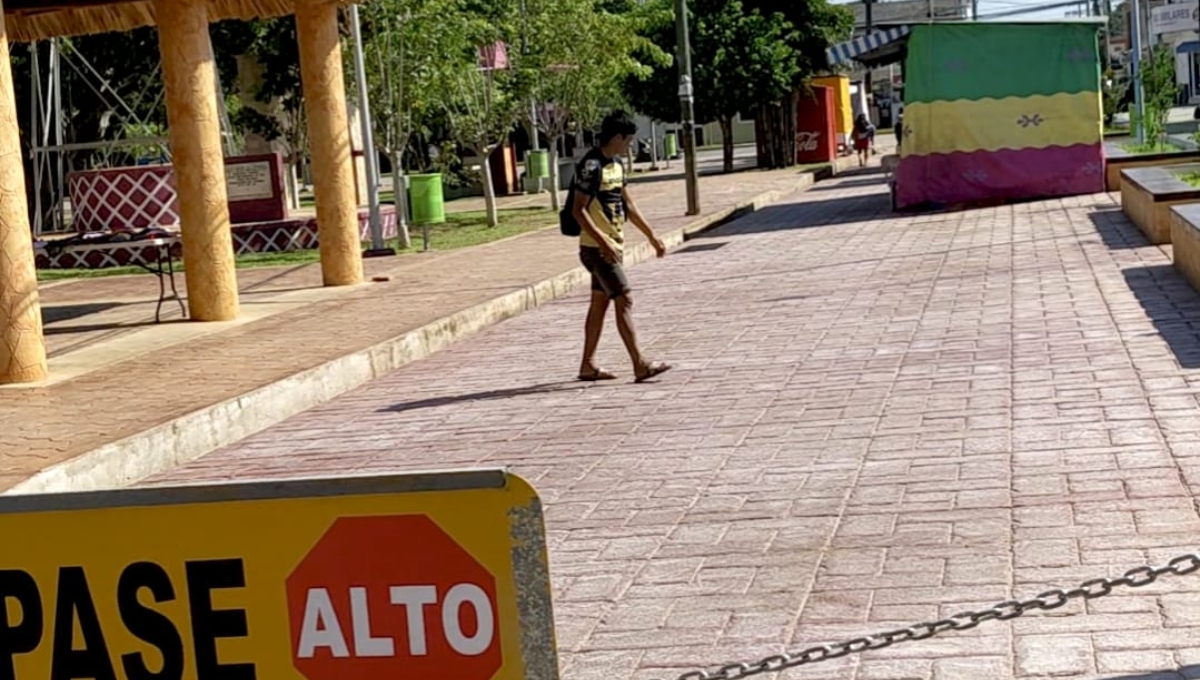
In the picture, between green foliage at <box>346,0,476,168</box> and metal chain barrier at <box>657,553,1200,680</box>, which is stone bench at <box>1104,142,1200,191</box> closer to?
green foliage at <box>346,0,476,168</box>

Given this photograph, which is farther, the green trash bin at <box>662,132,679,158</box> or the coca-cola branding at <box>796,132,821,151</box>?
the green trash bin at <box>662,132,679,158</box>

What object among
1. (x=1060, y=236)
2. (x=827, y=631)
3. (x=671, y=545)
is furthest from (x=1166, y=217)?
(x=827, y=631)

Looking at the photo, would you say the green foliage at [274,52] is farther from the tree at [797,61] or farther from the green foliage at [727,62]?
the tree at [797,61]

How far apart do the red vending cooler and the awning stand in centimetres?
1835

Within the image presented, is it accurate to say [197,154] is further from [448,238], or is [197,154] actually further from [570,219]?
[448,238]

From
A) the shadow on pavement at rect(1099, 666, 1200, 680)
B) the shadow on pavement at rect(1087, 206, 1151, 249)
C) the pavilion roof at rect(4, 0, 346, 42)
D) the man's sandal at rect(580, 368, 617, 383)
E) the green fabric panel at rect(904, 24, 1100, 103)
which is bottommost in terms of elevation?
the man's sandal at rect(580, 368, 617, 383)

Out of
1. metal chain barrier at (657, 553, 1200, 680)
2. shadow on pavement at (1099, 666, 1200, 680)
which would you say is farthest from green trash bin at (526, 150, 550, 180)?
metal chain barrier at (657, 553, 1200, 680)

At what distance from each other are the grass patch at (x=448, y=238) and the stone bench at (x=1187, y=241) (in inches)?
435

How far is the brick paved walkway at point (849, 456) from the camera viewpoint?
580 centimetres

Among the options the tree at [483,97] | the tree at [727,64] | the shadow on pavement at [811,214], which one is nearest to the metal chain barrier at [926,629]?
the shadow on pavement at [811,214]

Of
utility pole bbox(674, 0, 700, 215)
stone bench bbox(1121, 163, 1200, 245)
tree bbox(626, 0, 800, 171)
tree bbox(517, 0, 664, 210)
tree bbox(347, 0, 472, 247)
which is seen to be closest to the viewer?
stone bench bbox(1121, 163, 1200, 245)

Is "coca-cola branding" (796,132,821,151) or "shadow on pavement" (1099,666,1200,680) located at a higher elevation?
"coca-cola branding" (796,132,821,151)

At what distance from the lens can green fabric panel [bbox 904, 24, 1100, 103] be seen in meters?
25.6

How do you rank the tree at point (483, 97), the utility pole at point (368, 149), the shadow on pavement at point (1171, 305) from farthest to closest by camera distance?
the tree at point (483, 97), the utility pole at point (368, 149), the shadow on pavement at point (1171, 305)
